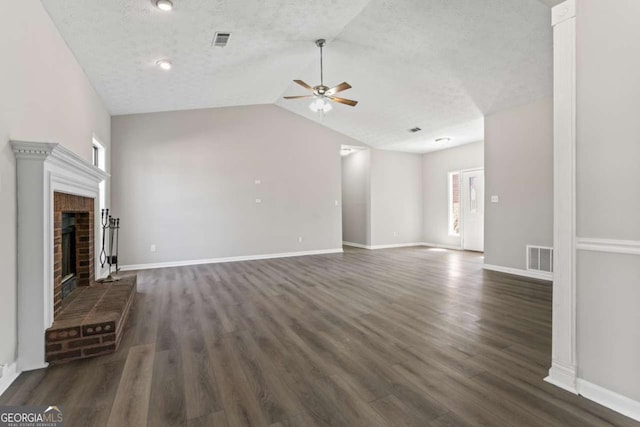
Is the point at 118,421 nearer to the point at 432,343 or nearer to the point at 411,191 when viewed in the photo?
the point at 432,343

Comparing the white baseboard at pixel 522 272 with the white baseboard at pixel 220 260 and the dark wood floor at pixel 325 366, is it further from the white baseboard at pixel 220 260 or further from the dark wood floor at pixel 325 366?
the white baseboard at pixel 220 260

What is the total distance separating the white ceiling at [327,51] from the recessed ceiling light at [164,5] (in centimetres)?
10

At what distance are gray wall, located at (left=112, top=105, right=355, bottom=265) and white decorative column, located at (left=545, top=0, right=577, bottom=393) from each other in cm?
580

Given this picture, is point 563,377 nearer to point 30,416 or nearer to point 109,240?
point 30,416

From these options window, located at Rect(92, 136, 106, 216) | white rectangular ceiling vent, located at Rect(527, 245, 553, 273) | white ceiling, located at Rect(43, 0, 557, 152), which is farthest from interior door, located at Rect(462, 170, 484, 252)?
window, located at Rect(92, 136, 106, 216)

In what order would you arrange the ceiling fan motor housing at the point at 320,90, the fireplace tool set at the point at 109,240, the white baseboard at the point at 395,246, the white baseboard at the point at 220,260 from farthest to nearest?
the white baseboard at the point at 395,246 < the white baseboard at the point at 220,260 < the fireplace tool set at the point at 109,240 < the ceiling fan motor housing at the point at 320,90

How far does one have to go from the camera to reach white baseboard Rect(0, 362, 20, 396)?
186 centimetres

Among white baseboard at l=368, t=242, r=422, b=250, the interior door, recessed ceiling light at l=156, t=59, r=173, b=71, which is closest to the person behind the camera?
recessed ceiling light at l=156, t=59, r=173, b=71

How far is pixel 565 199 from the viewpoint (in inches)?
73.7

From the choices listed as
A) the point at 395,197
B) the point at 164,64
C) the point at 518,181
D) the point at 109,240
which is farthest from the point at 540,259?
the point at 109,240

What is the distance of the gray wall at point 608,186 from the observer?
63.4 inches

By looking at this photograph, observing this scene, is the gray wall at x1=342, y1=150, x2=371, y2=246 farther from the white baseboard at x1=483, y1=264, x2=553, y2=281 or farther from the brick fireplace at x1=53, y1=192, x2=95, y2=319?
the brick fireplace at x1=53, y1=192, x2=95, y2=319

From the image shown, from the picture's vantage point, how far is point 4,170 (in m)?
2.00

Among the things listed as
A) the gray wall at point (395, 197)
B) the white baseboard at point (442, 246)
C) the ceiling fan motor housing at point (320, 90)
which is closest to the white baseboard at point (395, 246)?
the gray wall at point (395, 197)
